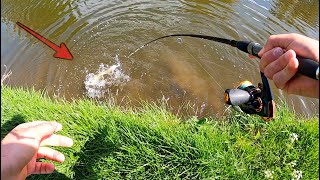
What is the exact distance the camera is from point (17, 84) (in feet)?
15.0

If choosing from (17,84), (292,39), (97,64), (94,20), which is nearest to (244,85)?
(292,39)

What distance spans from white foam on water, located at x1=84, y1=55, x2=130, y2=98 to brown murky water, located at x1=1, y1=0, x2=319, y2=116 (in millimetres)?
18

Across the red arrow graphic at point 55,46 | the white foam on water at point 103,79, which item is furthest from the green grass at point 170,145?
the red arrow graphic at point 55,46

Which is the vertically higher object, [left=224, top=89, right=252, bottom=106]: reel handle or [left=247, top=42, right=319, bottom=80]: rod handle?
[left=247, top=42, right=319, bottom=80]: rod handle

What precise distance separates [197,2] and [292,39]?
4523 mm

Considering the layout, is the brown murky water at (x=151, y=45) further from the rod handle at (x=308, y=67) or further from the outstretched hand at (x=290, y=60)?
the rod handle at (x=308, y=67)

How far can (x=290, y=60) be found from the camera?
187 cm

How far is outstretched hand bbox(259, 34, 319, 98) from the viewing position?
191 centimetres

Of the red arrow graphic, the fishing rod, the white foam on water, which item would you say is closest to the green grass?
the fishing rod

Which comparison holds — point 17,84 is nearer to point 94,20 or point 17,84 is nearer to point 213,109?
point 94,20

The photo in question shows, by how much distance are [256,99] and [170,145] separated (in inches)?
38.7

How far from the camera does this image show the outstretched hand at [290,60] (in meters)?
1.91

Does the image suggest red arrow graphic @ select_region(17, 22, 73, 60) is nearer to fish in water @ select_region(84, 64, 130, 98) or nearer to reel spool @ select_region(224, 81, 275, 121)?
fish in water @ select_region(84, 64, 130, 98)

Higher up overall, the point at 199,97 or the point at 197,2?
the point at 197,2
